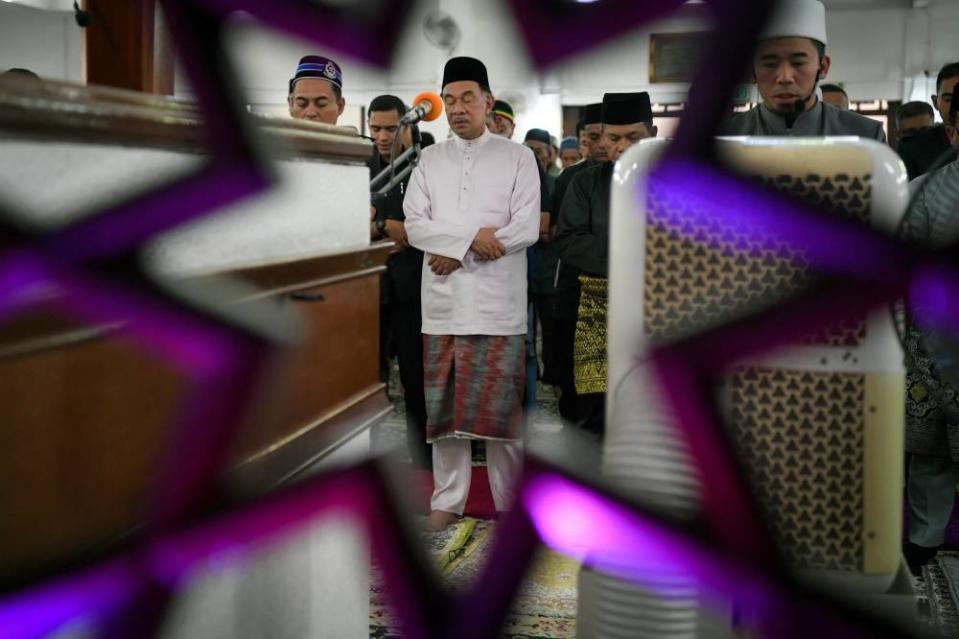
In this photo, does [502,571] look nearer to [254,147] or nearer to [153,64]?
[254,147]

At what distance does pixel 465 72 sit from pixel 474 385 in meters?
0.67

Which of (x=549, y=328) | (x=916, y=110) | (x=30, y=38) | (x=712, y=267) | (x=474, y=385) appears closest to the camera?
(x=712, y=267)

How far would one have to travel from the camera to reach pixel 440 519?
2012 mm

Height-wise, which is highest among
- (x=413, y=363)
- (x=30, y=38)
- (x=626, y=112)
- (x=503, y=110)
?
(x=30, y=38)

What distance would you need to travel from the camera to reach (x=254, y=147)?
20.4 inches

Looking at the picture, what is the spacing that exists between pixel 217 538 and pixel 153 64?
344 millimetres

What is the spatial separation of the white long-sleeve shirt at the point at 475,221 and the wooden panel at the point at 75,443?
48.9 inches

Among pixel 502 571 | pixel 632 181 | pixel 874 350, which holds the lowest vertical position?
pixel 502 571

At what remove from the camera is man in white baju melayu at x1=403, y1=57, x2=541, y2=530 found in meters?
1.91

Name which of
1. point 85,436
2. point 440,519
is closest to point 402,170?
point 440,519

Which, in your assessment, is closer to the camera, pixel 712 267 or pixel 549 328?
pixel 712 267

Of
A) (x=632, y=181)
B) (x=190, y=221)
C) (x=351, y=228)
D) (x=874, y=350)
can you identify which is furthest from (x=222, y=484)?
(x=351, y=228)

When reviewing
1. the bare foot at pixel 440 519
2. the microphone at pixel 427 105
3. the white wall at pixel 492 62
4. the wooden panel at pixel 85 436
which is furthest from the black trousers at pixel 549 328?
the white wall at pixel 492 62

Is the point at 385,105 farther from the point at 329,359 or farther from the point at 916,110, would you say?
the point at 916,110
